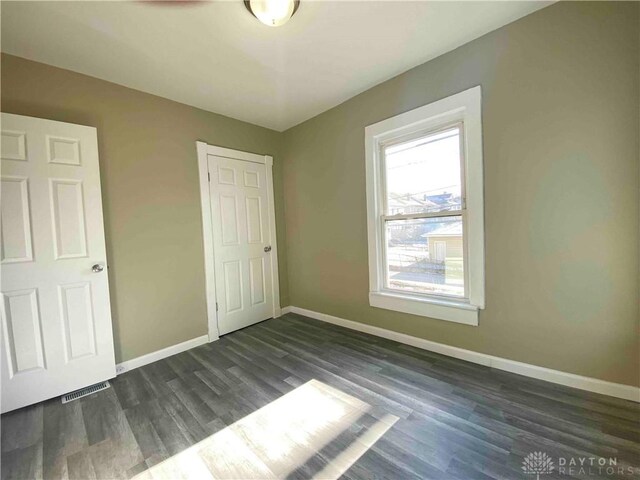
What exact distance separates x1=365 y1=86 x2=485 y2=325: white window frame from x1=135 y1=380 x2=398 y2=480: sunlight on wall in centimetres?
106

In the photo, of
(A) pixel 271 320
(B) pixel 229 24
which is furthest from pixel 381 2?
(A) pixel 271 320

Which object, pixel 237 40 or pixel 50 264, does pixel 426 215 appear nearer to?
pixel 237 40

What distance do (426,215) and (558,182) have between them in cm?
91

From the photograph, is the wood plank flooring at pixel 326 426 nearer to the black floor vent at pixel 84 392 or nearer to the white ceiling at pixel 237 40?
the black floor vent at pixel 84 392

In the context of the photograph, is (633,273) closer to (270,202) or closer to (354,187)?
(354,187)

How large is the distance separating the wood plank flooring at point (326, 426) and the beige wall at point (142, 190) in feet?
1.77

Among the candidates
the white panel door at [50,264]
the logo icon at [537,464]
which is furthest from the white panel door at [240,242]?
the logo icon at [537,464]

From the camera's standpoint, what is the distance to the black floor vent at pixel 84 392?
1.92m

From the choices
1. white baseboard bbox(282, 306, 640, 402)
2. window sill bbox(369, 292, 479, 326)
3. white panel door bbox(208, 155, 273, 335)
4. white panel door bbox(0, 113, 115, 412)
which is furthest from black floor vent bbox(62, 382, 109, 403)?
window sill bbox(369, 292, 479, 326)

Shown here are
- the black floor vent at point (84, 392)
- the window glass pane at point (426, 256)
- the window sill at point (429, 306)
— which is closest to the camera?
the black floor vent at point (84, 392)

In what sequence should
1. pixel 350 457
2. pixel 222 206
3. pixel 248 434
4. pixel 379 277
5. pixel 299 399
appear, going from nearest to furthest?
pixel 350 457, pixel 248 434, pixel 299 399, pixel 379 277, pixel 222 206

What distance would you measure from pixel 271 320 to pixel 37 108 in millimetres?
2947

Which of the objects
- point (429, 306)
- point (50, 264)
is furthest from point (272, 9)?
point (429, 306)

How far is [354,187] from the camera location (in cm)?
283
